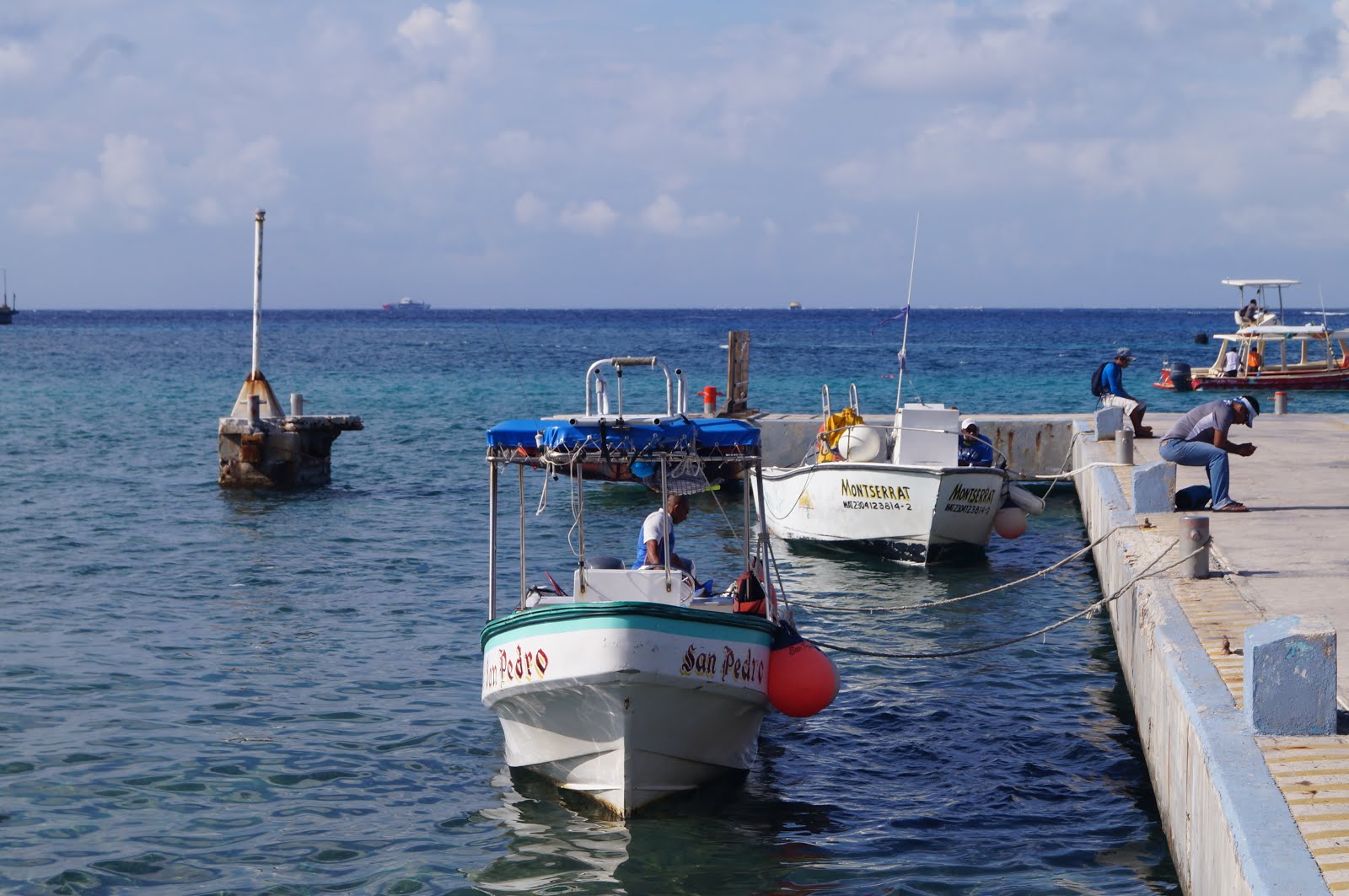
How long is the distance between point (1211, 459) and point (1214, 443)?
0.66 feet

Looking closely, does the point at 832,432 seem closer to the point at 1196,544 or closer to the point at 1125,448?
the point at 1125,448

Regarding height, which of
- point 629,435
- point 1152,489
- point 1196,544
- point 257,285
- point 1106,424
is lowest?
point 1196,544

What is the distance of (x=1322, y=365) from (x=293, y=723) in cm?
4578

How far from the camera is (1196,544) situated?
11.6 m

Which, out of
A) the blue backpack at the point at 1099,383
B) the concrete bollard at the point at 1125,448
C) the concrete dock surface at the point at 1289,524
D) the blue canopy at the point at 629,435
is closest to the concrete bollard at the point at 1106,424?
the concrete dock surface at the point at 1289,524

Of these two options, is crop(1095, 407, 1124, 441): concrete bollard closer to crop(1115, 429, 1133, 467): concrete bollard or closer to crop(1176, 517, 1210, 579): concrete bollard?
crop(1115, 429, 1133, 467): concrete bollard

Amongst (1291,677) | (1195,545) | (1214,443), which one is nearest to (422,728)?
(1195,545)

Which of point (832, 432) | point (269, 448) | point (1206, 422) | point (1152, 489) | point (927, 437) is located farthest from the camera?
point (269, 448)

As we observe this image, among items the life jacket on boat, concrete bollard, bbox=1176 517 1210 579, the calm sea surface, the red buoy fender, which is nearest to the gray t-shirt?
the calm sea surface

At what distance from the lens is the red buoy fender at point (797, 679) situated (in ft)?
34.0

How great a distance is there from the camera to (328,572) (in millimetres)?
19812

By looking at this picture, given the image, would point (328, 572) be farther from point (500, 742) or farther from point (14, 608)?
point (500, 742)

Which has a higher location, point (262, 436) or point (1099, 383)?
point (1099, 383)

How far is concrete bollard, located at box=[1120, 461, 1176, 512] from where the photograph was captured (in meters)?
15.3
